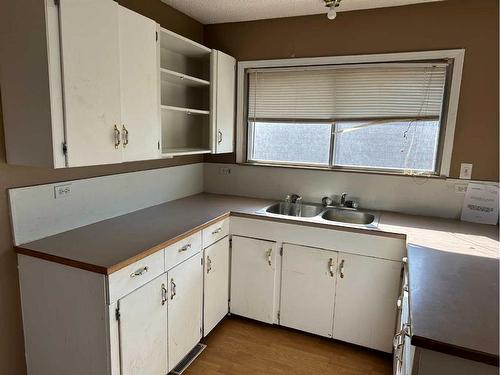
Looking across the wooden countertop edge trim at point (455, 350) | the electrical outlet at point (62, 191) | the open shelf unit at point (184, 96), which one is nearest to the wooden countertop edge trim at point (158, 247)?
the electrical outlet at point (62, 191)

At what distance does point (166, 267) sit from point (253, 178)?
4.68ft

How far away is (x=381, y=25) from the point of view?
2.51m

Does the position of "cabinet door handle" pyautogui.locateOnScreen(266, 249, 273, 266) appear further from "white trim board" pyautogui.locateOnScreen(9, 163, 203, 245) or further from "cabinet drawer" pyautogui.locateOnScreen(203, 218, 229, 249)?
"white trim board" pyautogui.locateOnScreen(9, 163, 203, 245)

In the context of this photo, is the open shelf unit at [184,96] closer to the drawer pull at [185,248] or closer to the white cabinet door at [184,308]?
the drawer pull at [185,248]

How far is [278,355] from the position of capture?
2275 millimetres

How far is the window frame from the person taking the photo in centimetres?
238

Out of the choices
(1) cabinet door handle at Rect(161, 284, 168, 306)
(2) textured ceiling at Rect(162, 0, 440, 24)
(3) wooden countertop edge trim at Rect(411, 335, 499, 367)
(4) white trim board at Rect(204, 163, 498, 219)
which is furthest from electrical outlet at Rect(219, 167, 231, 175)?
(3) wooden countertop edge trim at Rect(411, 335, 499, 367)

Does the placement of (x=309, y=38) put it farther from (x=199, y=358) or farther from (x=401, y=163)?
(x=199, y=358)

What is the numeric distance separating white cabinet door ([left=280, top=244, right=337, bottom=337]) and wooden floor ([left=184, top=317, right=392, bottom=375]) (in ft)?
0.37

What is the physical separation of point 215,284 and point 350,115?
1705 millimetres

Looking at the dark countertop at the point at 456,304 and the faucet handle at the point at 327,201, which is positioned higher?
the faucet handle at the point at 327,201

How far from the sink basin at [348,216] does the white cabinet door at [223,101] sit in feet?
3.40

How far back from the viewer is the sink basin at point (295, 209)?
2791mm

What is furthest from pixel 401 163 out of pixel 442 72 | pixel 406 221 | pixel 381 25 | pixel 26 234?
pixel 26 234
